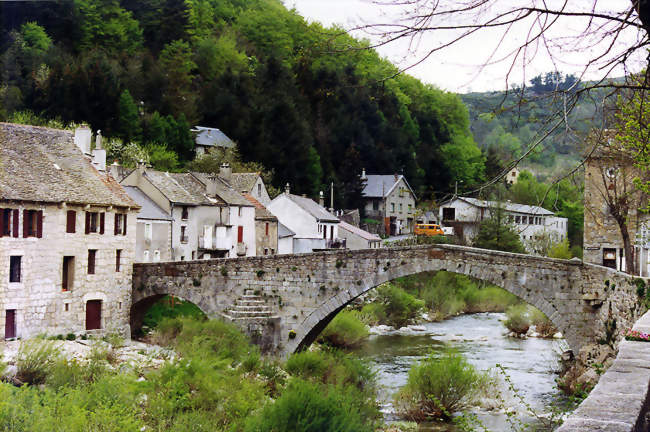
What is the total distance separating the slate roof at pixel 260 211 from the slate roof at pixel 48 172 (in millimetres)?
12250

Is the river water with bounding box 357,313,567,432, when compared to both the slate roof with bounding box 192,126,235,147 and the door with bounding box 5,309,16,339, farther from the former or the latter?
the slate roof with bounding box 192,126,235,147

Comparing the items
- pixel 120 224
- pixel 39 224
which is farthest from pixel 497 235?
pixel 39 224

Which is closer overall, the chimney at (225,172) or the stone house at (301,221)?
the chimney at (225,172)

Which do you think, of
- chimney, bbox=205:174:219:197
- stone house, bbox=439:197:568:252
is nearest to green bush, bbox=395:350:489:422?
chimney, bbox=205:174:219:197

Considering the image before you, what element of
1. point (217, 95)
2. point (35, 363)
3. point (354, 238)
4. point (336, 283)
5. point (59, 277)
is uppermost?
point (217, 95)

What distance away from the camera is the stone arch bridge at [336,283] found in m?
20.7

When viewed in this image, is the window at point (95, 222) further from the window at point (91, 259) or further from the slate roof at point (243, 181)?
the slate roof at point (243, 181)

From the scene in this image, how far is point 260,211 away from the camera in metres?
35.8

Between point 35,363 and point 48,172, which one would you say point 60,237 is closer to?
point 48,172

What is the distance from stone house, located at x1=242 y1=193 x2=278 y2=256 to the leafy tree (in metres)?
12.2

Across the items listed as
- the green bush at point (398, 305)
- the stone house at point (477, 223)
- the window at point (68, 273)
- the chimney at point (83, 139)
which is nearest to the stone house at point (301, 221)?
the green bush at point (398, 305)

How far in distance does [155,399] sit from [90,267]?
30.7ft

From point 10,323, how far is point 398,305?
764 inches

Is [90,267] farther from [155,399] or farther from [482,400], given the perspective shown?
[482,400]
